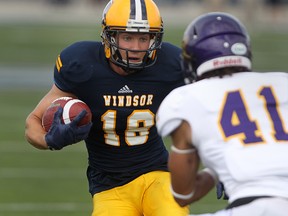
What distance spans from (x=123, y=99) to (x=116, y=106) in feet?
0.17

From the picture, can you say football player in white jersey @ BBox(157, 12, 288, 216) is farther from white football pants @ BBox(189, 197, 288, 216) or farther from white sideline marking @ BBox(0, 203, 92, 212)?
white sideline marking @ BBox(0, 203, 92, 212)

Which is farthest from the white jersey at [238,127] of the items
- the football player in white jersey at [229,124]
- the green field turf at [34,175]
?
the green field turf at [34,175]

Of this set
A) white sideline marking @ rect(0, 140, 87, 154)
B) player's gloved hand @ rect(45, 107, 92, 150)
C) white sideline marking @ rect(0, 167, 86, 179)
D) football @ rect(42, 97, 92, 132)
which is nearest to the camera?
player's gloved hand @ rect(45, 107, 92, 150)

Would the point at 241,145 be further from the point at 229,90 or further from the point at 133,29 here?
the point at 133,29

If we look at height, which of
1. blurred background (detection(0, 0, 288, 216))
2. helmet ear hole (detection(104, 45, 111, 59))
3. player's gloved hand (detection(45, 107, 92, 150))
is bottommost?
blurred background (detection(0, 0, 288, 216))

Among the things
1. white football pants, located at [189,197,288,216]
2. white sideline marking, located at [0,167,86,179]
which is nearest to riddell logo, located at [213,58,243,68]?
white football pants, located at [189,197,288,216]

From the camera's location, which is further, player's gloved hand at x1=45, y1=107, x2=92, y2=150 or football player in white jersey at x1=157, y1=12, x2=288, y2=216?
player's gloved hand at x1=45, y1=107, x2=92, y2=150

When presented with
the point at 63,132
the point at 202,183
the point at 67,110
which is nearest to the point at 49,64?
the point at 67,110

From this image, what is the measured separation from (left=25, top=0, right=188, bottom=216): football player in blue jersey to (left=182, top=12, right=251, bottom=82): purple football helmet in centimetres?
105

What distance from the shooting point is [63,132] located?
13.8 ft

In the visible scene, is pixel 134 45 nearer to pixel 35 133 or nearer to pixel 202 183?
pixel 35 133

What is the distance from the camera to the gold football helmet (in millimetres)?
4660

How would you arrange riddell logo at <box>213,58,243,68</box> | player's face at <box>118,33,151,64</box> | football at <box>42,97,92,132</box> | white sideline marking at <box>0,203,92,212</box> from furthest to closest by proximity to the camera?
white sideline marking at <box>0,203,92,212</box>
player's face at <box>118,33,151,64</box>
football at <box>42,97,92,132</box>
riddell logo at <box>213,58,243,68</box>

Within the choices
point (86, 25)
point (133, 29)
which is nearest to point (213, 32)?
point (133, 29)
